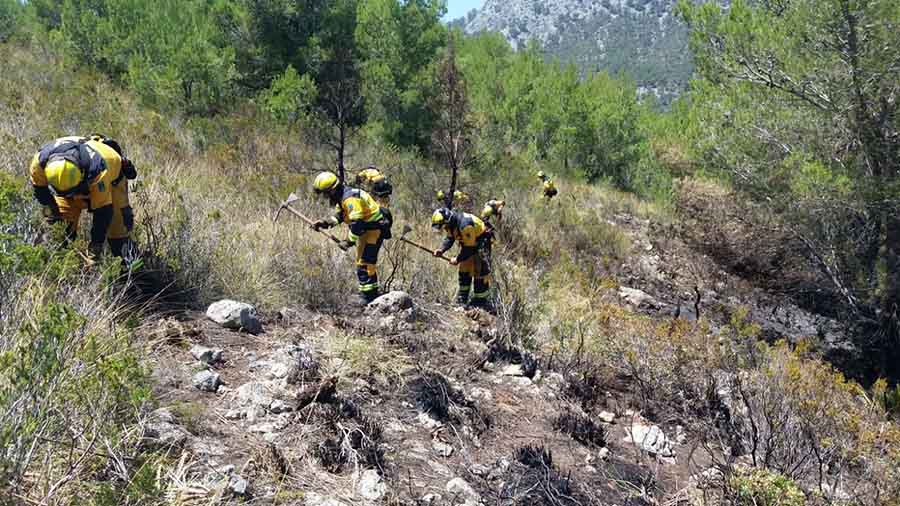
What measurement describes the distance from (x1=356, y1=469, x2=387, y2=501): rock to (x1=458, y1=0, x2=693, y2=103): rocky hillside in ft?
395

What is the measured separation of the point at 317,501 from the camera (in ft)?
8.23

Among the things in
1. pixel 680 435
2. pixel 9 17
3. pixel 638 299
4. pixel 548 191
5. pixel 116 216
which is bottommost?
pixel 638 299

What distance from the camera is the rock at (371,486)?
2691 millimetres

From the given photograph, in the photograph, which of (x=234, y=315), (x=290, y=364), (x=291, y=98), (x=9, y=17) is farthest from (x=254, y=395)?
(x=9, y=17)

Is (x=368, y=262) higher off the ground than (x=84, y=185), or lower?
lower

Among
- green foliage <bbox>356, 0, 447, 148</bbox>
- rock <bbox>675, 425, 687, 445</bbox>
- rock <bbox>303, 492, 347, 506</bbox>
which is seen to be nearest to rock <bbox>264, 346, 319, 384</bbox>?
rock <bbox>303, 492, 347, 506</bbox>

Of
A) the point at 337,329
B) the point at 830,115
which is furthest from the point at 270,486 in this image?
the point at 830,115

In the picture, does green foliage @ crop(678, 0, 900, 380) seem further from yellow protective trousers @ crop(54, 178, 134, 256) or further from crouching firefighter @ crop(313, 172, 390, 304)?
yellow protective trousers @ crop(54, 178, 134, 256)

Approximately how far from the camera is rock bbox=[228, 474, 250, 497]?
2334mm

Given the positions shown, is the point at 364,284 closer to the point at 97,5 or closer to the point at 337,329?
the point at 337,329

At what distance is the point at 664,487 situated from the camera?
11.2 feet

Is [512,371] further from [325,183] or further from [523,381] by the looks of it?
[325,183]

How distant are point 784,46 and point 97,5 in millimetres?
15932

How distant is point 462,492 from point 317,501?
778mm
